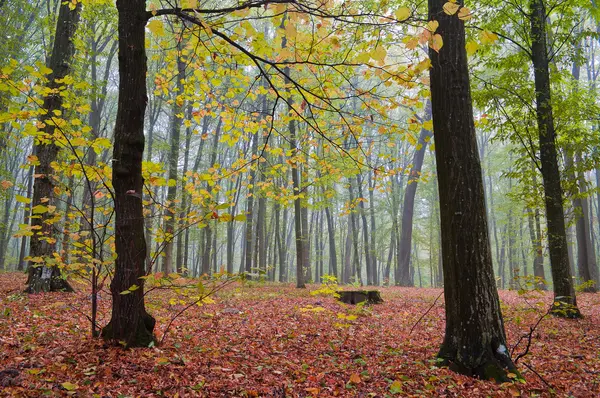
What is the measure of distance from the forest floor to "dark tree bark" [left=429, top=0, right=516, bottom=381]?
268mm

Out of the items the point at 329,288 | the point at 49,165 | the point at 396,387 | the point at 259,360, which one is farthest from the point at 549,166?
the point at 49,165

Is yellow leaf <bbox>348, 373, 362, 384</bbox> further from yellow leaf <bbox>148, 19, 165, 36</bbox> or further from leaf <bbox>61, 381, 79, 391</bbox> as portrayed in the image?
yellow leaf <bbox>148, 19, 165, 36</bbox>

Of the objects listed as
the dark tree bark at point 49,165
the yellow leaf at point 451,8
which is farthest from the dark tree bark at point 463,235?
the dark tree bark at point 49,165

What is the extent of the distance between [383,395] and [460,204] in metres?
1.96

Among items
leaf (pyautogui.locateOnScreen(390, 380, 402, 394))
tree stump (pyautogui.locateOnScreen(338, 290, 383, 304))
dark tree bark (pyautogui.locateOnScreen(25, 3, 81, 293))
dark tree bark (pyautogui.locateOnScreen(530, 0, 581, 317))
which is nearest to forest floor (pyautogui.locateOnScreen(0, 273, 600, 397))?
leaf (pyautogui.locateOnScreen(390, 380, 402, 394))

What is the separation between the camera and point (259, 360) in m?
3.75

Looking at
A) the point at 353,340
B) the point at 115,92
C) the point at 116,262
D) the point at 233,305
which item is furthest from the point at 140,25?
the point at 115,92

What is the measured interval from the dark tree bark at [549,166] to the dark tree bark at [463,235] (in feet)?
15.3

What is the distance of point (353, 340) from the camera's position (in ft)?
16.1

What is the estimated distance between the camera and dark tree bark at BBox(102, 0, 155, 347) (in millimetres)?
3348

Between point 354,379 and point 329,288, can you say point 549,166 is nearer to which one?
point 329,288

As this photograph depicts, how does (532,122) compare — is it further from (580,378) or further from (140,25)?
(140,25)

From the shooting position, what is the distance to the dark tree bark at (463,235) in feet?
11.4

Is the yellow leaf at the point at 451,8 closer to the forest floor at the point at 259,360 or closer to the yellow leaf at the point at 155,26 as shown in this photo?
the yellow leaf at the point at 155,26
